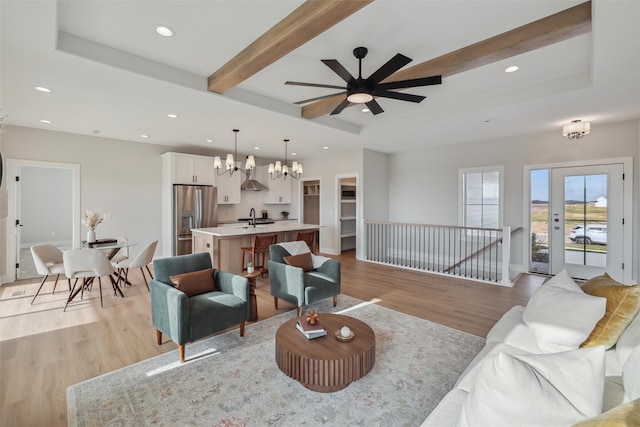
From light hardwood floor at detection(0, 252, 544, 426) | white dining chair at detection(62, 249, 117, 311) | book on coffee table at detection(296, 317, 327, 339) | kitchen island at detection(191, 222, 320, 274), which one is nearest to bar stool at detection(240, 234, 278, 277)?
kitchen island at detection(191, 222, 320, 274)

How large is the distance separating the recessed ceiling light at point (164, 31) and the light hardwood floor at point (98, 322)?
2921mm

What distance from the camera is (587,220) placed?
5070 millimetres

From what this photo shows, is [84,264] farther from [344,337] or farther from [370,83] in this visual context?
[370,83]

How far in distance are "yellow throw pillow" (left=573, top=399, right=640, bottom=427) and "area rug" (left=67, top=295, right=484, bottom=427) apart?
130cm

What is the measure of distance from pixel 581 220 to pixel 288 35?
19.2 feet

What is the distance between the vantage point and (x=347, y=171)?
24.2ft

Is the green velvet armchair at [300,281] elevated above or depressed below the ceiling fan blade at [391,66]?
below

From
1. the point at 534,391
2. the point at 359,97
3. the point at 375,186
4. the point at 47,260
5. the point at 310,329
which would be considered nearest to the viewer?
the point at 534,391

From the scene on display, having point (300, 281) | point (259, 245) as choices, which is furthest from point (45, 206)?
point (300, 281)

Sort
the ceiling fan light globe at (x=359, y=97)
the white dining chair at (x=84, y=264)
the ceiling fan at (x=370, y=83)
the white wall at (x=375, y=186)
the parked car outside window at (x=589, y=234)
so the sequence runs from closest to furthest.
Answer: the ceiling fan at (x=370, y=83)
the ceiling fan light globe at (x=359, y=97)
the white dining chair at (x=84, y=264)
the parked car outside window at (x=589, y=234)
the white wall at (x=375, y=186)

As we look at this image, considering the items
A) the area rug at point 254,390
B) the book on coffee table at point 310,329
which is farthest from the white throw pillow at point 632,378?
the book on coffee table at point 310,329

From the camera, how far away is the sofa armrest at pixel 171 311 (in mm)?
2439

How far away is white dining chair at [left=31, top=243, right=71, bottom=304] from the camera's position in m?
3.88

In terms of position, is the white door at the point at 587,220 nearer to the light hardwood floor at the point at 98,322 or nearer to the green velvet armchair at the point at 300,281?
the light hardwood floor at the point at 98,322
